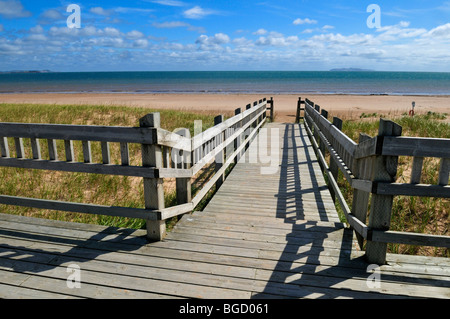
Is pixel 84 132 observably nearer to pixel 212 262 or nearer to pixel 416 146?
pixel 212 262

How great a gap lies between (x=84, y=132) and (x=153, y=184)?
934 mm

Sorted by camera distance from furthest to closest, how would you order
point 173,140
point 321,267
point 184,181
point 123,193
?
point 123,193 < point 184,181 < point 173,140 < point 321,267

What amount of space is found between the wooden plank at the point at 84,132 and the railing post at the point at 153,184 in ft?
0.29

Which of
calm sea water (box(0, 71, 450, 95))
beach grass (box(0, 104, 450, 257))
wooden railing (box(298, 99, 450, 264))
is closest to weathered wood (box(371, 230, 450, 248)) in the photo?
wooden railing (box(298, 99, 450, 264))

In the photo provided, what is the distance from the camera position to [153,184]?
3.36m

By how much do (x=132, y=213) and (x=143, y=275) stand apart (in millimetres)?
793

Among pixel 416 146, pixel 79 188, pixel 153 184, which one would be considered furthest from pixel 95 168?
pixel 79 188

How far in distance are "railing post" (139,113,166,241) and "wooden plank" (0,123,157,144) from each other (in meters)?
0.09

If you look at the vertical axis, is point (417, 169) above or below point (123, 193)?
above

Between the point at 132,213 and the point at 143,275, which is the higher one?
the point at 132,213

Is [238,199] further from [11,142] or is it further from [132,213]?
[11,142]

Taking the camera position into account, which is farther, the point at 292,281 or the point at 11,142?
the point at 11,142
